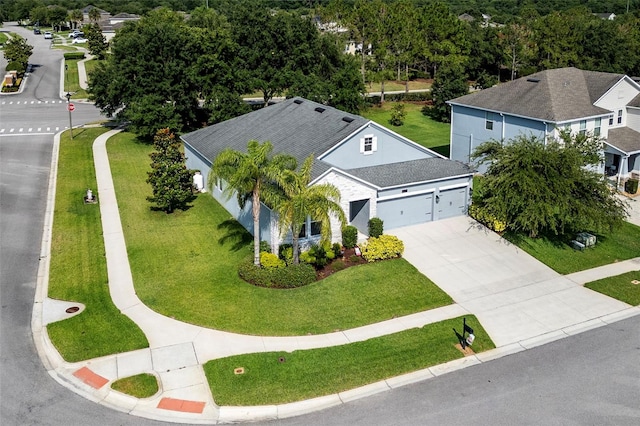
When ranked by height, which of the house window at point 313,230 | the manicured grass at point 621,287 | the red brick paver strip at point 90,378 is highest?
the house window at point 313,230

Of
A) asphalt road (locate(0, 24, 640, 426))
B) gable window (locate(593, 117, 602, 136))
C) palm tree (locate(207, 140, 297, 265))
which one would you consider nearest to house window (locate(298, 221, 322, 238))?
palm tree (locate(207, 140, 297, 265))

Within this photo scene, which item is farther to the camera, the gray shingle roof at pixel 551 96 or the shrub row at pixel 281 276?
the gray shingle roof at pixel 551 96

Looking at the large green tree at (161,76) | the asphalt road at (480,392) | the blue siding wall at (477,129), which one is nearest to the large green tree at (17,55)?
the large green tree at (161,76)

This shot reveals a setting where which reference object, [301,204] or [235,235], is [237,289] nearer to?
[301,204]

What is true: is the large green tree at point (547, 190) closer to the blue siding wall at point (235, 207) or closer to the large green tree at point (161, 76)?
the blue siding wall at point (235, 207)

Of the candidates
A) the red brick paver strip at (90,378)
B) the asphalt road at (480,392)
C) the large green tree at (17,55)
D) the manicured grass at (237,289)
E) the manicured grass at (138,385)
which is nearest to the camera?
the asphalt road at (480,392)

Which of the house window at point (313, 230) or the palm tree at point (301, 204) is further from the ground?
the palm tree at point (301, 204)

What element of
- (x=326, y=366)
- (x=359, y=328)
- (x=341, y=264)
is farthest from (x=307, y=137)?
(x=326, y=366)
